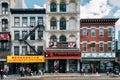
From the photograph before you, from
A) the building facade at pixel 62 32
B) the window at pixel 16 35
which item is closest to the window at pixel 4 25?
the window at pixel 16 35

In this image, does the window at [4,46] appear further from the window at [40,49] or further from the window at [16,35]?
the window at [40,49]

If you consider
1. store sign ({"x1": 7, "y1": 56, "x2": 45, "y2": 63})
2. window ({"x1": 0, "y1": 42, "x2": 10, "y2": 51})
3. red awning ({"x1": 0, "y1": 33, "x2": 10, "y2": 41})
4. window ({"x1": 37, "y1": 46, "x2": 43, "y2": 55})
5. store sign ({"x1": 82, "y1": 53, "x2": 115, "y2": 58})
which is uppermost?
red awning ({"x1": 0, "y1": 33, "x2": 10, "y2": 41})

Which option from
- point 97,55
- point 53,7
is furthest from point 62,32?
point 97,55

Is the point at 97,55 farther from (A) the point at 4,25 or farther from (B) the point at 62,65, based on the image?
(A) the point at 4,25

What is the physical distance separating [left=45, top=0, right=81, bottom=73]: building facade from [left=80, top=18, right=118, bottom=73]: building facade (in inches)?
61.3

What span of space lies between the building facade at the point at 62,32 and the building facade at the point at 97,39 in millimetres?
1558

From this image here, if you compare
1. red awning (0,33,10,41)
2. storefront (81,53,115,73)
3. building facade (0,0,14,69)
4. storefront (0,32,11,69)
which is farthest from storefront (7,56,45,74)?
storefront (81,53,115,73)

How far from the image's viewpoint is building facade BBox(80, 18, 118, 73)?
5822 centimetres

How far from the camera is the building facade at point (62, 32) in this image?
189 feet

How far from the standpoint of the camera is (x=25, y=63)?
57625mm

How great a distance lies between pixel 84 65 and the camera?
58406 millimetres

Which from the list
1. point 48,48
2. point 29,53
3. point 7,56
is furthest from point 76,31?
point 7,56

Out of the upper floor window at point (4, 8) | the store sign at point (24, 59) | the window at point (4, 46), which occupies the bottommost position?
the store sign at point (24, 59)

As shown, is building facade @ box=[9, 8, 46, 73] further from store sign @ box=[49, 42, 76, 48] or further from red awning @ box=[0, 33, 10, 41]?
store sign @ box=[49, 42, 76, 48]
